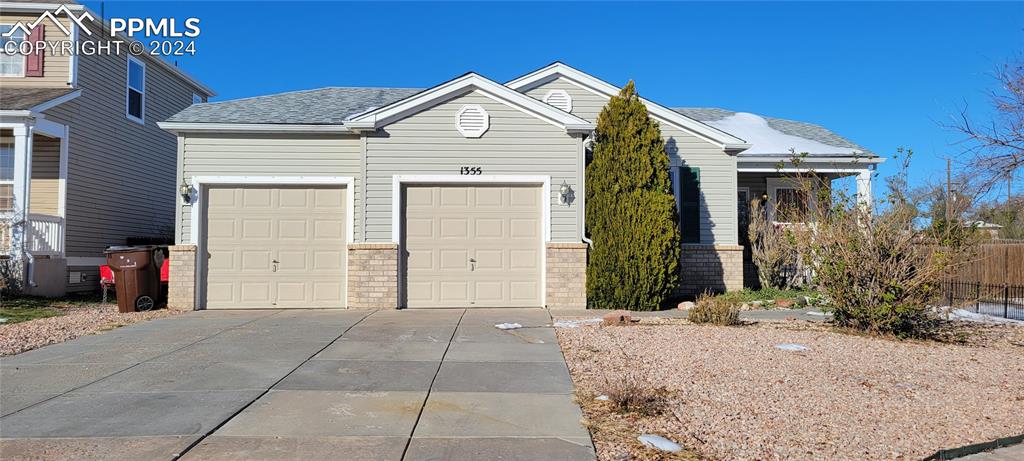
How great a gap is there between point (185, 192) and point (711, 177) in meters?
10.2

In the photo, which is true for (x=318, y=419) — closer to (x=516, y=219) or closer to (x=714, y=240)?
(x=516, y=219)

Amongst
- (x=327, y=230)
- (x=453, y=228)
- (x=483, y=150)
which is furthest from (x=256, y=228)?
(x=483, y=150)

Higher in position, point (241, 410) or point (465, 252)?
point (465, 252)

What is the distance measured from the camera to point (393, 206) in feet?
38.2

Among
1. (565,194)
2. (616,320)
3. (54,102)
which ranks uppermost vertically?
(54,102)

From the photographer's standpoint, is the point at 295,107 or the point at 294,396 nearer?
the point at 294,396

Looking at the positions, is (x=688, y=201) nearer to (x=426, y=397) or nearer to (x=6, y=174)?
(x=426, y=397)

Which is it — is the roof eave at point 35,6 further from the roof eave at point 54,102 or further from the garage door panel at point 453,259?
the garage door panel at point 453,259

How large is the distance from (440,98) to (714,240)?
21.1ft

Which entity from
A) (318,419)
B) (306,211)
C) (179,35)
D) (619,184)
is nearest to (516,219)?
(619,184)

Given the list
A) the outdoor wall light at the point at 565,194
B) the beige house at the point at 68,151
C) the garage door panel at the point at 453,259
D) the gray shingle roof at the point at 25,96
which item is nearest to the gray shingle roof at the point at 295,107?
the garage door panel at the point at 453,259

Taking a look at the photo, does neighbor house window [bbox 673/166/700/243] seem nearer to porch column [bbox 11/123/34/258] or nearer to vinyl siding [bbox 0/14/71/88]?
porch column [bbox 11/123/34/258]

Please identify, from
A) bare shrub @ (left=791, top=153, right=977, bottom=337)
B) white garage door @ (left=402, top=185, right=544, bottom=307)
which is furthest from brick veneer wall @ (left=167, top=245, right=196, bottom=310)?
bare shrub @ (left=791, top=153, right=977, bottom=337)

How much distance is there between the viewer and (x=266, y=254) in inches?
469
